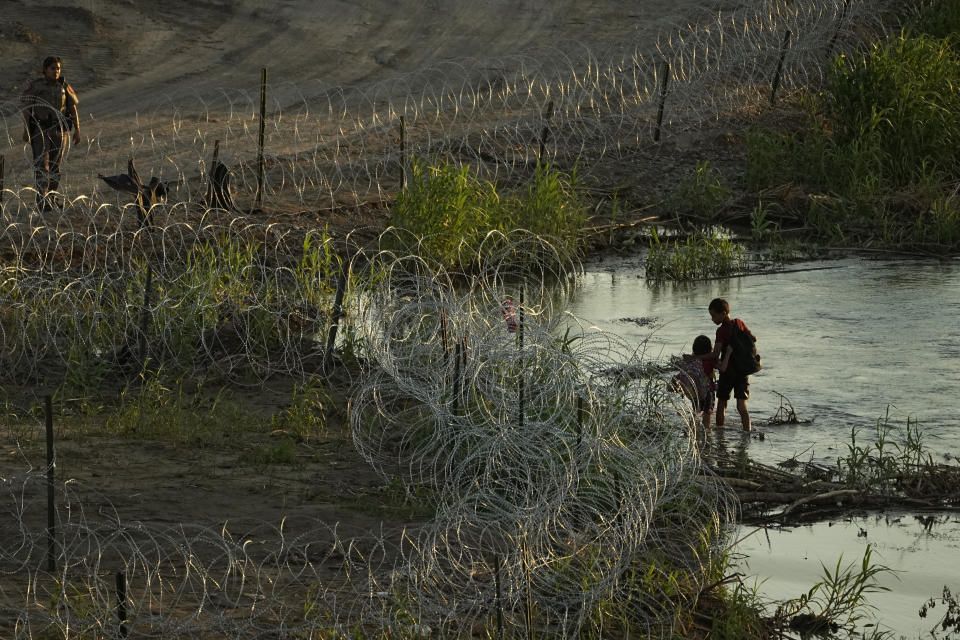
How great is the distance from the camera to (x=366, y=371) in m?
11.4

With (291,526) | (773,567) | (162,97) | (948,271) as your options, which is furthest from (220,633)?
(162,97)

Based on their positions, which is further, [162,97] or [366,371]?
[162,97]

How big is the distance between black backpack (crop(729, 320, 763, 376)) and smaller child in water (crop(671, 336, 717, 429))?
16 cm

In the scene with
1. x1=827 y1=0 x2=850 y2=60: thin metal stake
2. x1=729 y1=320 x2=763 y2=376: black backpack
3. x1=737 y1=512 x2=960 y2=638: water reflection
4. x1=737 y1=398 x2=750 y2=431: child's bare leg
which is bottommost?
x1=737 y1=512 x2=960 y2=638: water reflection

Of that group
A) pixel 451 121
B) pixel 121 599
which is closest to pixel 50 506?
pixel 121 599

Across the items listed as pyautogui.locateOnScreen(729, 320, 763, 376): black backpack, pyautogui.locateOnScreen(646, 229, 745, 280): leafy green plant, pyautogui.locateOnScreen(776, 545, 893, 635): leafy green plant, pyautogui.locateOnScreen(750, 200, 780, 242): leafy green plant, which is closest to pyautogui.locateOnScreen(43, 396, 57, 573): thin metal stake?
pyautogui.locateOnScreen(776, 545, 893, 635): leafy green plant

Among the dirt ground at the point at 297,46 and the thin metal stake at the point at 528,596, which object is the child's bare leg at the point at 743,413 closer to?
the thin metal stake at the point at 528,596

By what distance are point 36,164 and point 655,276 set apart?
6.22m

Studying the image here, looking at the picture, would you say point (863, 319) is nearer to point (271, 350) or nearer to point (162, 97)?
point (271, 350)

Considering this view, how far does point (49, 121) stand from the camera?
1515 cm

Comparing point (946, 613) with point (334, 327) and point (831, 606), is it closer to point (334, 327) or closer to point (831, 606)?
point (831, 606)

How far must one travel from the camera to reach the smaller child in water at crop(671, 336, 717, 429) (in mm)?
10352

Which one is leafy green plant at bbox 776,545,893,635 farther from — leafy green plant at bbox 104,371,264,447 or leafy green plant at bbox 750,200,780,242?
leafy green plant at bbox 750,200,780,242

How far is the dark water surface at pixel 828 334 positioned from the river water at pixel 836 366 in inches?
0.6
